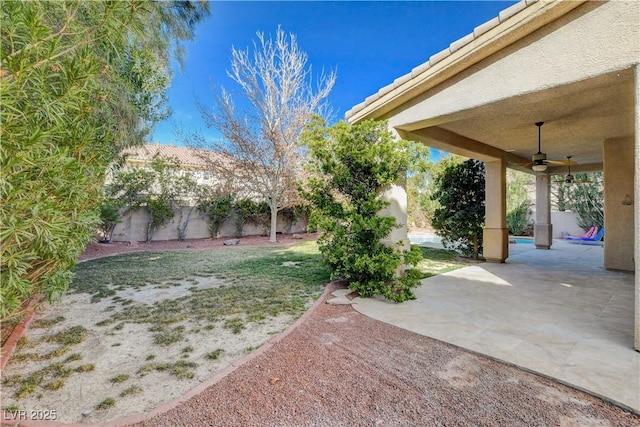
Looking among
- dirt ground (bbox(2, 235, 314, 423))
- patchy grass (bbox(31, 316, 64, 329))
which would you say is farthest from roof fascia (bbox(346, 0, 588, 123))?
patchy grass (bbox(31, 316, 64, 329))

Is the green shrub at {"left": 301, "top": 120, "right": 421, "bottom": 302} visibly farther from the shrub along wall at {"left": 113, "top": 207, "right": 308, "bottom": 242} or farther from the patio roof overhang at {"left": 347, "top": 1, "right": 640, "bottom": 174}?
the shrub along wall at {"left": 113, "top": 207, "right": 308, "bottom": 242}

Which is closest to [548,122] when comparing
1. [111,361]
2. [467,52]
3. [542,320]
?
[467,52]

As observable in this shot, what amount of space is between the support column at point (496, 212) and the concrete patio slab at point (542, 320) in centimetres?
192

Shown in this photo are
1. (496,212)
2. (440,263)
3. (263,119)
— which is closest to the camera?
(440,263)

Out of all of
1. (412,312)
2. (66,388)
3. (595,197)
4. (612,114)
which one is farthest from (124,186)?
(595,197)

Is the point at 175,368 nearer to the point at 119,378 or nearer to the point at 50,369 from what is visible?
the point at 119,378

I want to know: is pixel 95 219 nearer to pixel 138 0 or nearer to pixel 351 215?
pixel 138 0

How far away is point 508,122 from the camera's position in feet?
24.0

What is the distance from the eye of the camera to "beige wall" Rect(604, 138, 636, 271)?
8.73 metres

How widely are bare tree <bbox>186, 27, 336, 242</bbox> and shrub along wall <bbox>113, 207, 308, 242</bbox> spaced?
286 centimetres

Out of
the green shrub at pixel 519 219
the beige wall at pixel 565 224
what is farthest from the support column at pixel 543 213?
the beige wall at pixel 565 224

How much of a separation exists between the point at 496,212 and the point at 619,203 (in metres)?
3.17

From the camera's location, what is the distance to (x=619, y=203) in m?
8.87

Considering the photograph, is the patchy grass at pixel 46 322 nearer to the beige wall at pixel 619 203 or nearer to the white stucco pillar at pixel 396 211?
the white stucco pillar at pixel 396 211
